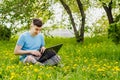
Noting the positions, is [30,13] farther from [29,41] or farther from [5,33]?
[29,41]

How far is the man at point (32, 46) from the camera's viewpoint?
10.2m

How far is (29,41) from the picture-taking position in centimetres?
1062

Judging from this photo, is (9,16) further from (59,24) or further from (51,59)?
(51,59)

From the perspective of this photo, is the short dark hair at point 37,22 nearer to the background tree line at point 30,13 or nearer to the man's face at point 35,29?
the man's face at point 35,29

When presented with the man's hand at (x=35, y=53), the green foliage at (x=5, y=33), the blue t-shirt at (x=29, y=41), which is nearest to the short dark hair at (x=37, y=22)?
the blue t-shirt at (x=29, y=41)

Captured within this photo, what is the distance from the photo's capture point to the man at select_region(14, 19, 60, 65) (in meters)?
10.2

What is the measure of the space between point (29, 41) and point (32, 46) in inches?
6.4

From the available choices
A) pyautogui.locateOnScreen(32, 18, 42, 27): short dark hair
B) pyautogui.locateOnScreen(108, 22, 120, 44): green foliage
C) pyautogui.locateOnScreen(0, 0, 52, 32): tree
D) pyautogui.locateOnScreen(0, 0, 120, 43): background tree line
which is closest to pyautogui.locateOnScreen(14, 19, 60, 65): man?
pyautogui.locateOnScreen(32, 18, 42, 27): short dark hair

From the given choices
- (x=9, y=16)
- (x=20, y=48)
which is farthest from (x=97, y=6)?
(x=20, y=48)

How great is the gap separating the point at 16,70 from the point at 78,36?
12.4 metres

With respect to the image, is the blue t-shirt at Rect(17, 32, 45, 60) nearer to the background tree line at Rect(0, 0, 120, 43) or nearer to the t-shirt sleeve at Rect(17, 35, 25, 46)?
A: the t-shirt sleeve at Rect(17, 35, 25, 46)

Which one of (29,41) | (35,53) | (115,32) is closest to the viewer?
(35,53)

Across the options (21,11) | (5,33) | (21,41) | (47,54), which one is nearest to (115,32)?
(47,54)

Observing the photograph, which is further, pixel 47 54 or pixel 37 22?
pixel 47 54
